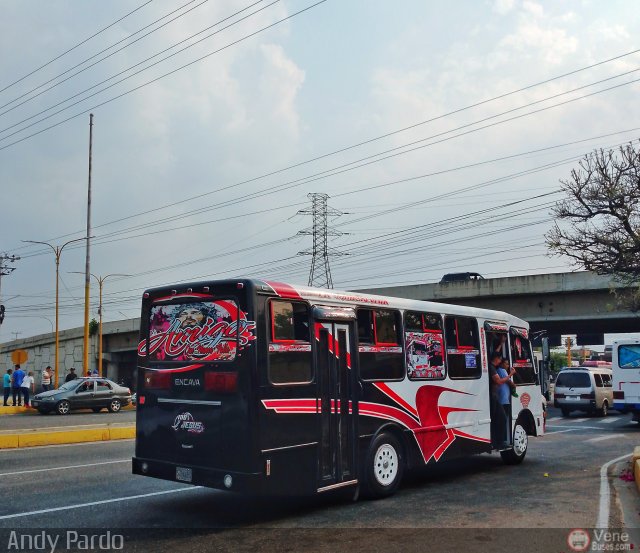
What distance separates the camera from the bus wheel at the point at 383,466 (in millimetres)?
9672

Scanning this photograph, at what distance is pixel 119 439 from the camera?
1781 centimetres

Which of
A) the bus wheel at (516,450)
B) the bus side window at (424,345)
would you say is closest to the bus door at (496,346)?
the bus wheel at (516,450)

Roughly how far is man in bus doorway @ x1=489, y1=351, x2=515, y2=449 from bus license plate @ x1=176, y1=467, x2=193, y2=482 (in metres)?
6.38

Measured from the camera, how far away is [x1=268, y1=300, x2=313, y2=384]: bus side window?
8516 mm

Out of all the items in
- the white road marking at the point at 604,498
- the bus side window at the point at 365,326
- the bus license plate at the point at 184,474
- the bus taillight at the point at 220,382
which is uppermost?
the bus side window at the point at 365,326

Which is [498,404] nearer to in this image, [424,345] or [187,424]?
[424,345]

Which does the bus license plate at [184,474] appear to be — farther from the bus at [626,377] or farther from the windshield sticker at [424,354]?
the bus at [626,377]

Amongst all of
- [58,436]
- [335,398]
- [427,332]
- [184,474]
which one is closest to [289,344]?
[335,398]

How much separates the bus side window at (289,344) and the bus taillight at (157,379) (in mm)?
1484

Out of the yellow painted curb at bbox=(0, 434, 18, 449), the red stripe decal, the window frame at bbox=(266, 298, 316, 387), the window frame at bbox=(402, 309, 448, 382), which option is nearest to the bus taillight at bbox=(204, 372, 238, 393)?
the window frame at bbox=(266, 298, 316, 387)

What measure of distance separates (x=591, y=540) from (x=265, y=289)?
4572 millimetres

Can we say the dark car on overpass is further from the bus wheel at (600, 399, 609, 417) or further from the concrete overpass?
the bus wheel at (600, 399, 609, 417)

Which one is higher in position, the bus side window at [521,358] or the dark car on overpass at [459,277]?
Answer: the dark car on overpass at [459,277]

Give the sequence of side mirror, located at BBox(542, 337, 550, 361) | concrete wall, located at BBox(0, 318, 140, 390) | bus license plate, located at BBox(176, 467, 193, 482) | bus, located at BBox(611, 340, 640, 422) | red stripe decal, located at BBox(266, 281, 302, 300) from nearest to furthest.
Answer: bus license plate, located at BBox(176, 467, 193, 482), red stripe decal, located at BBox(266, 281, 302, 300), bus, located at BBox(611, 340, 640, 422), side mirror, located at BBox(542, 337, 550, 361), concrete wall, located at BBox(0, 318, 140, 390)
